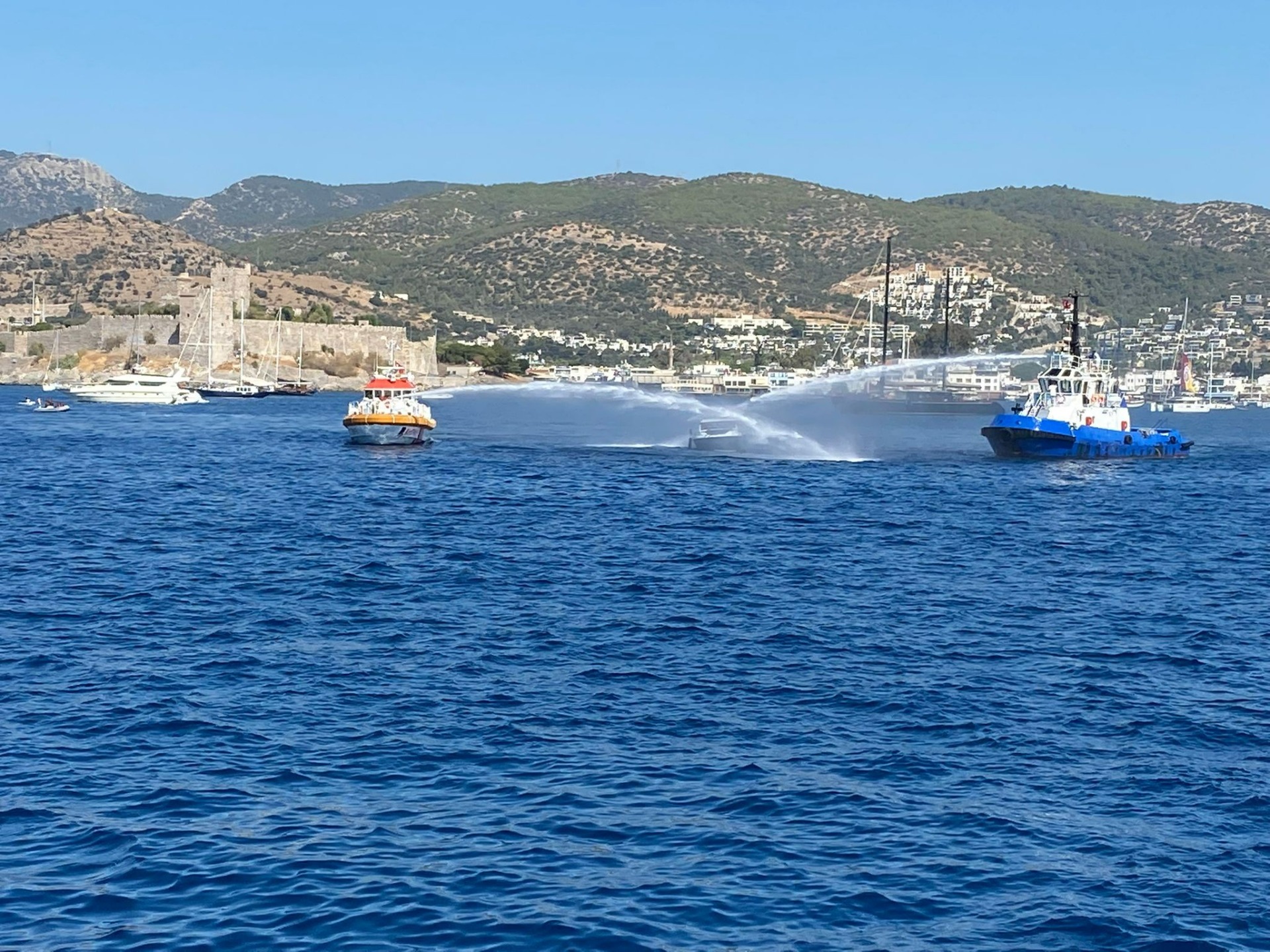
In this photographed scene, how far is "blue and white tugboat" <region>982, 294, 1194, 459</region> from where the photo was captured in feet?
299

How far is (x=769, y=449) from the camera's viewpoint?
93.9 metres

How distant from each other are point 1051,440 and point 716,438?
18.8 meters

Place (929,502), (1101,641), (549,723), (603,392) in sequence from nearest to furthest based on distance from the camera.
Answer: (549,723) → (1101,641) → (929,502) → (603,392)

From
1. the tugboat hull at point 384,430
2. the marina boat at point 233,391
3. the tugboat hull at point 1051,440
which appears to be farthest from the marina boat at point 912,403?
the tugboat hull at point 384,430

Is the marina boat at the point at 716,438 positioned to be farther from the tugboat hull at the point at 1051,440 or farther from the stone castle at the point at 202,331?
the stone castle at the point at 202,331

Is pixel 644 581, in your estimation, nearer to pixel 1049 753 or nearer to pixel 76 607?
pixel 76 607

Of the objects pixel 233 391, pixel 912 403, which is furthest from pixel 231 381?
pixel 912 403

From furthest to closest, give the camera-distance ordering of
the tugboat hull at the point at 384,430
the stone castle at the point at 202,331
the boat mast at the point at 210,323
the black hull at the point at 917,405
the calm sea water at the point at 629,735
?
the stone castle at the point at 202,331 → the boat mast at the point at 210,323 → the black hull at the point at 917,405 → the tugboat hull at the point at 384,430 → the calm sea water at the point at 629,735

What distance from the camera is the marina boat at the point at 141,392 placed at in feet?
513

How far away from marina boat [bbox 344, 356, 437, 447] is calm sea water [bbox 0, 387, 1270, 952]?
37.0m

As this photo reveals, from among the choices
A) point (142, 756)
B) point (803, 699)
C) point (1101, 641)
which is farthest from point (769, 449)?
point (142, 756)

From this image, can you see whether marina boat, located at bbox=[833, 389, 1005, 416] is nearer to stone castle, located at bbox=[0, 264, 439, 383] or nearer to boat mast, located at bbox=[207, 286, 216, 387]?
stone castle, located at bbox=[0, 264, 439, 383]

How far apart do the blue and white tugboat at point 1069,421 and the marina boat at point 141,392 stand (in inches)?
3517

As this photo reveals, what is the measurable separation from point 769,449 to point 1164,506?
97.5ft
